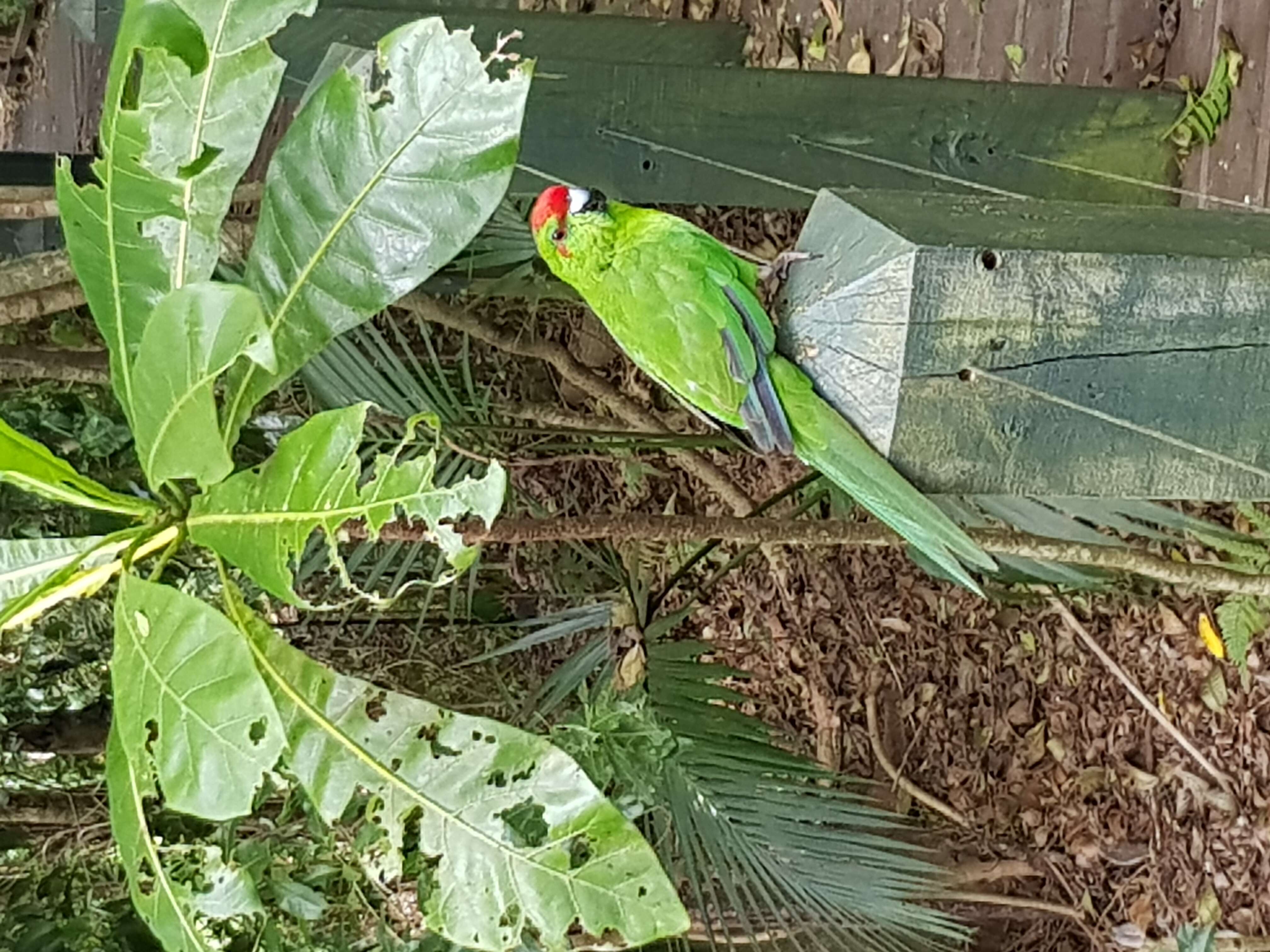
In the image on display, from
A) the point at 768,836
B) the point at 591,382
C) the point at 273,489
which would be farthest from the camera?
the point at 591,382

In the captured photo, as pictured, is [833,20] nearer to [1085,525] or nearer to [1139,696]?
[1085,525]

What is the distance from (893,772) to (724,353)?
104 inches

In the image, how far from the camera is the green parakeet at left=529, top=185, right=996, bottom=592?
1.16 metres

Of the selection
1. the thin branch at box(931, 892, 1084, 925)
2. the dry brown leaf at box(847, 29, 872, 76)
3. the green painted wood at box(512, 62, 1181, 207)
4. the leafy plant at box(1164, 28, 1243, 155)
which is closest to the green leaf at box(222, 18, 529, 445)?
the green painted wood at box(512, 62, 1181, 207)

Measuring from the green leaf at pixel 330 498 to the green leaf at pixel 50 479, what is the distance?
0.23 meters

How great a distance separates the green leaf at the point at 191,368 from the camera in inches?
45.7

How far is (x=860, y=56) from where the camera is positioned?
2.81 meters

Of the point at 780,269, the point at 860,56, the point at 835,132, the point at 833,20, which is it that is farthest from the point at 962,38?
the point at 780,269

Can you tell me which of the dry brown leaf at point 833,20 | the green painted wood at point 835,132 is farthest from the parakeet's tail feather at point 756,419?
the dry brown leaf at point 833,20

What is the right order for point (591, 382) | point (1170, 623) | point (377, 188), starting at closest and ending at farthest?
point (377, 188), point (1170, 623), point (591, 382)

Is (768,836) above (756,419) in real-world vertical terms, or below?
below

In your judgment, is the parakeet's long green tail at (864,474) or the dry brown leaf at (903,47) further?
the dry brown leaf at (903,47)

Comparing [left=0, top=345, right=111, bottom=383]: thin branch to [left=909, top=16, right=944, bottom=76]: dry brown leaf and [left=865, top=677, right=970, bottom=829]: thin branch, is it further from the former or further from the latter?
[left=865, top=677, right=970, bottom=829]: thin branch

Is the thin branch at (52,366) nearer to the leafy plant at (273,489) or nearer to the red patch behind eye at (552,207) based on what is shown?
the leafy plant at (273,489)
